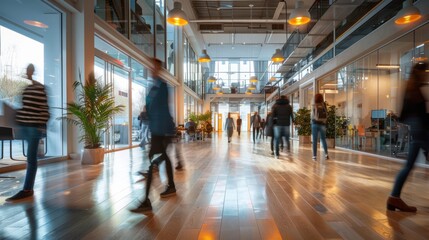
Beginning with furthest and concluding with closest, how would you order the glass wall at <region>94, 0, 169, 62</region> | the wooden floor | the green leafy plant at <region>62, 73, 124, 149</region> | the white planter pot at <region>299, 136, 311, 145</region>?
the white planter pot at <region>299, 136, 311, 145</region>, the glass wall at <region>94, 0, 169, 62</region>, the green leafy plant at <region>62, 73, 124, 149</region>, the wooden floor

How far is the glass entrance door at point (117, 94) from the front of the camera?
8.81 m

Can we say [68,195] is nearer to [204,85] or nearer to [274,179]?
[274,179]

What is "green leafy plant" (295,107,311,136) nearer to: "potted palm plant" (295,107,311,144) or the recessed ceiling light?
"potted palm plant" (295,107,311,144)

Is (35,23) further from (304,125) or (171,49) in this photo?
(304,125)

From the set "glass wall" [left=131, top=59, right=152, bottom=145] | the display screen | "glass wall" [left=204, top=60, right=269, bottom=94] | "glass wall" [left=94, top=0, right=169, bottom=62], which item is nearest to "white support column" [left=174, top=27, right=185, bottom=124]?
"glass wall" [left=94, top=0, right=169, bottom=62]

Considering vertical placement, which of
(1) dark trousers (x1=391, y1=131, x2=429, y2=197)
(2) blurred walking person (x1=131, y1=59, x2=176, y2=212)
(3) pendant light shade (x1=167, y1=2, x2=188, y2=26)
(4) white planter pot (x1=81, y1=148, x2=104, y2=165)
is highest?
(3) pendant light shade (x1=167, y1=2, x2=188, y2=26)

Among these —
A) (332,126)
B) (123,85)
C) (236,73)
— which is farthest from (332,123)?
(236,73)

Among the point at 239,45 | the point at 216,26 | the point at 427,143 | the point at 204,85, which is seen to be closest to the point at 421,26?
the point at 427,143

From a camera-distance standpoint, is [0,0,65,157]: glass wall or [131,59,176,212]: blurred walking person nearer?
[131,59,176,212]: blurred walking person

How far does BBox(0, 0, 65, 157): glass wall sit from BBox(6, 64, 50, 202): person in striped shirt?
2.65 metres

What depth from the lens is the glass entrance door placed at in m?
8.81

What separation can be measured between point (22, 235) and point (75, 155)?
4971mm

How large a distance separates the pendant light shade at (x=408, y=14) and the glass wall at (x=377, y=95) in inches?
11.9

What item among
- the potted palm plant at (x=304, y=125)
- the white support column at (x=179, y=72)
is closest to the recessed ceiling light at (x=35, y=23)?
the potted palm plant at (x=304, y=125)
